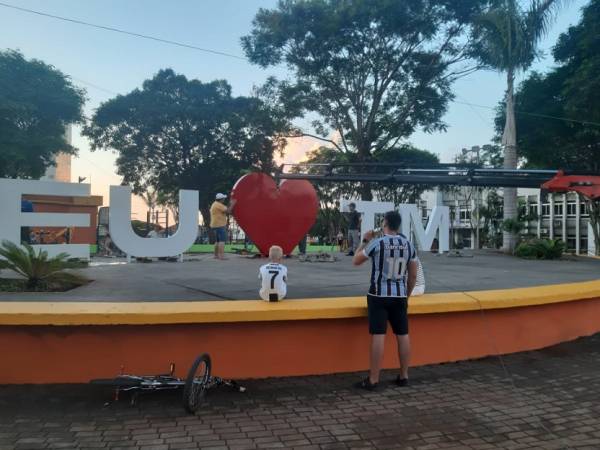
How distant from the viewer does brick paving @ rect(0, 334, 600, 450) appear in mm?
3949

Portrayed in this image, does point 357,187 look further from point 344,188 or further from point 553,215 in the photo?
point 553,215

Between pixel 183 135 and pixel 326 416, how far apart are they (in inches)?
1317

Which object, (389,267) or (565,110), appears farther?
(565,110)

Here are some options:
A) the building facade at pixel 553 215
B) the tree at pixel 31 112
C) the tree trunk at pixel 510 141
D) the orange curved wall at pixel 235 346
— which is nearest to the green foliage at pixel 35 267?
the orange curved wall at pixel 235 346

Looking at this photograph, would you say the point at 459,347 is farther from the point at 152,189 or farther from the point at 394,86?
the point at 152,189

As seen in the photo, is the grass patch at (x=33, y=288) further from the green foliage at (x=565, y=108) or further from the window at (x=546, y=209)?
the window at (x=546, y=209)

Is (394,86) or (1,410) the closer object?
(1,410)

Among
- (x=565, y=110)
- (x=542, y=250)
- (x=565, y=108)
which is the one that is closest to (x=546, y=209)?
(x=565, y=110)

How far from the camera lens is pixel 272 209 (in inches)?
492

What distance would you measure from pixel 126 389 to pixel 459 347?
3753mm

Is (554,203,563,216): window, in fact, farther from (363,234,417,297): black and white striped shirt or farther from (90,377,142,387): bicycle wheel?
(90,377,142,387): bicycle wheel

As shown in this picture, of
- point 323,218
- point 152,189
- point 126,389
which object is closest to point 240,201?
point 126,389

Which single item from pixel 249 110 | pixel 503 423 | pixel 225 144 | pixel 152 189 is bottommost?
pixel 503 423

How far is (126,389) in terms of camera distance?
4551mm
